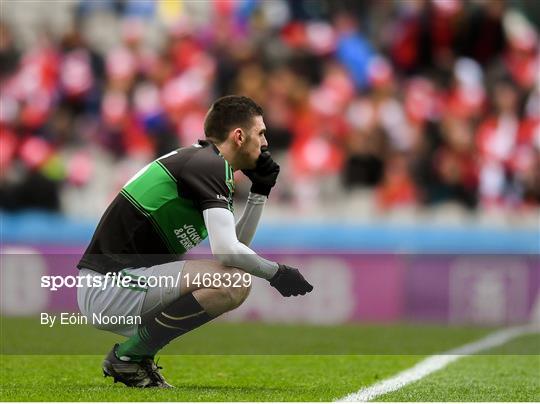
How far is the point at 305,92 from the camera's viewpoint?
47.6ft

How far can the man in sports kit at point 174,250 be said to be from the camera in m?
5.91

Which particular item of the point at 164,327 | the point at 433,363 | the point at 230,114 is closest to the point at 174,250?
the point at 164,327

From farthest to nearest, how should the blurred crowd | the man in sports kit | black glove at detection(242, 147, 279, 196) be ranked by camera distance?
the blurred crowd < black glove at detection(242, 147, 279, 196) < the man in sports kit

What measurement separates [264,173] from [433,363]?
85.8 inches

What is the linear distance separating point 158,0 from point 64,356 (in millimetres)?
9523

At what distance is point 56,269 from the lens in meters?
12.3

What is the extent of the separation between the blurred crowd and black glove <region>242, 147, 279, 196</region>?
21.8 ft

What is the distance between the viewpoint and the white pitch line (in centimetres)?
619

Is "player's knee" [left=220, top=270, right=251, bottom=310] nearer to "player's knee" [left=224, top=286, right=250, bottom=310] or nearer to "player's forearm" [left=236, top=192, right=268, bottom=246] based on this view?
"player's knee" [left=224, top=286, right=250, bottom=310]

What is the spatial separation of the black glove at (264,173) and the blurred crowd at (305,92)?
665 centimetres

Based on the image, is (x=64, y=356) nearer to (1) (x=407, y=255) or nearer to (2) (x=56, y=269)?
(2) (x=56, y=269)

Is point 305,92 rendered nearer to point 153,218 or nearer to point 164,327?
point 153,218

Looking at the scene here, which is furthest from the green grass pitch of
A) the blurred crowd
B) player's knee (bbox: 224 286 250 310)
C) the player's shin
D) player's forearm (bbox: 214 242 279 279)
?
the blurred crowd

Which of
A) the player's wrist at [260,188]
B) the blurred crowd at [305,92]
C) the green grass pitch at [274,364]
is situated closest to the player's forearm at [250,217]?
the player's wrist at [260,188]
